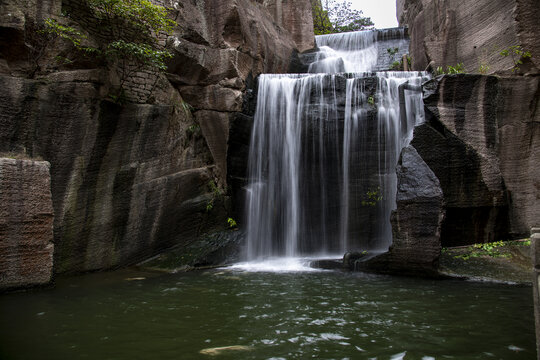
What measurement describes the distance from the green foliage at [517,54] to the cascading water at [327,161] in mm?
2145

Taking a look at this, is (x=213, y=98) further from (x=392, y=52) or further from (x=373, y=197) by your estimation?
(x=392, y=52)

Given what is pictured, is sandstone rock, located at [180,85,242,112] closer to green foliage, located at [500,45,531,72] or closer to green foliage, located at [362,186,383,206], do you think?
green foliage, located at [362,186,383,206]

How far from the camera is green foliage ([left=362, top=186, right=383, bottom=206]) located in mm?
9752

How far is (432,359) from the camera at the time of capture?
318 cm

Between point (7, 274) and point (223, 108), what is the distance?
6.77 meters

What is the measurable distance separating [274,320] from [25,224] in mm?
4234

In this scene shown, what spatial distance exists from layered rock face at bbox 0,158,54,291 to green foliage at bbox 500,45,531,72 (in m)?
10.0

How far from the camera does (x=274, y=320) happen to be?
4.32m

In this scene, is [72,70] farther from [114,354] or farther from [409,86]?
[409,86]

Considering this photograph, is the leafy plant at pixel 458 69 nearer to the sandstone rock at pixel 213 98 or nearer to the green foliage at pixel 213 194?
the sandstone rock at pixel 213 98

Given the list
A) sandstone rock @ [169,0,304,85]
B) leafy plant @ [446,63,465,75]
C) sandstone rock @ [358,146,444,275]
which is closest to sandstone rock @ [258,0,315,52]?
sandstone rock @ [169,0,304,85]

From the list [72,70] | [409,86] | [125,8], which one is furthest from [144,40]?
[409,86]

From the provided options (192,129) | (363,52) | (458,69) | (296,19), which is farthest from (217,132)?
(296,19)

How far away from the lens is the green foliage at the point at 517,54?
866 cm
